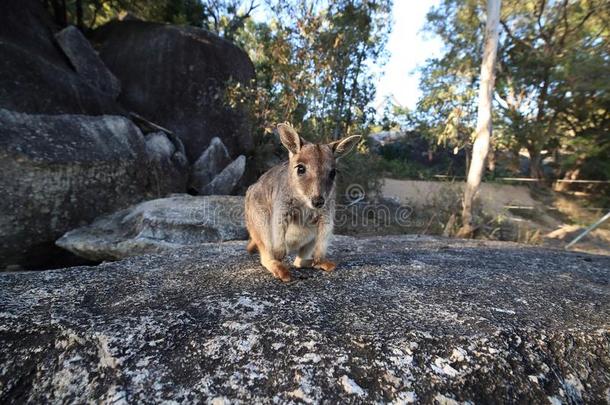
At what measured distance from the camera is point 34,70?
655cm

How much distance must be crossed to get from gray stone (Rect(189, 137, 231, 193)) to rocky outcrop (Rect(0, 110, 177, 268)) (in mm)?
2668

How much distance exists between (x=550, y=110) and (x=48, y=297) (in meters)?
21.3

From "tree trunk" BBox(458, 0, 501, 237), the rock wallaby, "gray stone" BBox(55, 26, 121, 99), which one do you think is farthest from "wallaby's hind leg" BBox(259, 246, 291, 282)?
"tree trunk" BBox(458, 0, 501, 237)

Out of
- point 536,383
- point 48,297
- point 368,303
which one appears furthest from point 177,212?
point 536,383

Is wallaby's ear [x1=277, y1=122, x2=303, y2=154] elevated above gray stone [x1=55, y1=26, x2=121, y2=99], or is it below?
below

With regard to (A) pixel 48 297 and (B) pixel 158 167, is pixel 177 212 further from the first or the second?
(A) pixel 48 297

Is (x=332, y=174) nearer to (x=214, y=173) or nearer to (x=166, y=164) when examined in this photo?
(x=166, y=164)

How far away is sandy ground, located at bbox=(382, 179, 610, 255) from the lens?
36.0ft

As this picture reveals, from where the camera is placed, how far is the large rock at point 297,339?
1.81 m

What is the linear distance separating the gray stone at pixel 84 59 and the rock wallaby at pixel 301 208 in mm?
6822

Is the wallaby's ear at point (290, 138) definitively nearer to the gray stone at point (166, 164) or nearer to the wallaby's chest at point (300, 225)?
the wallaby's chest at point (300, 225)

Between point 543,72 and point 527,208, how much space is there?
783 cm

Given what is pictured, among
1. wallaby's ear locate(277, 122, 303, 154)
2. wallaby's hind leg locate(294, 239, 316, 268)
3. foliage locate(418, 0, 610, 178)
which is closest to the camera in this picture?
wallaby's ear locate(277, 122, 303, 154)

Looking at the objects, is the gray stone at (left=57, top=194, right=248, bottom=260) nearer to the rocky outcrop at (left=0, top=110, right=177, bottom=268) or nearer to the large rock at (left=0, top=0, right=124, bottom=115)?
the rocky outcrop at (left=0, top=110, right=177, bottom=268)
